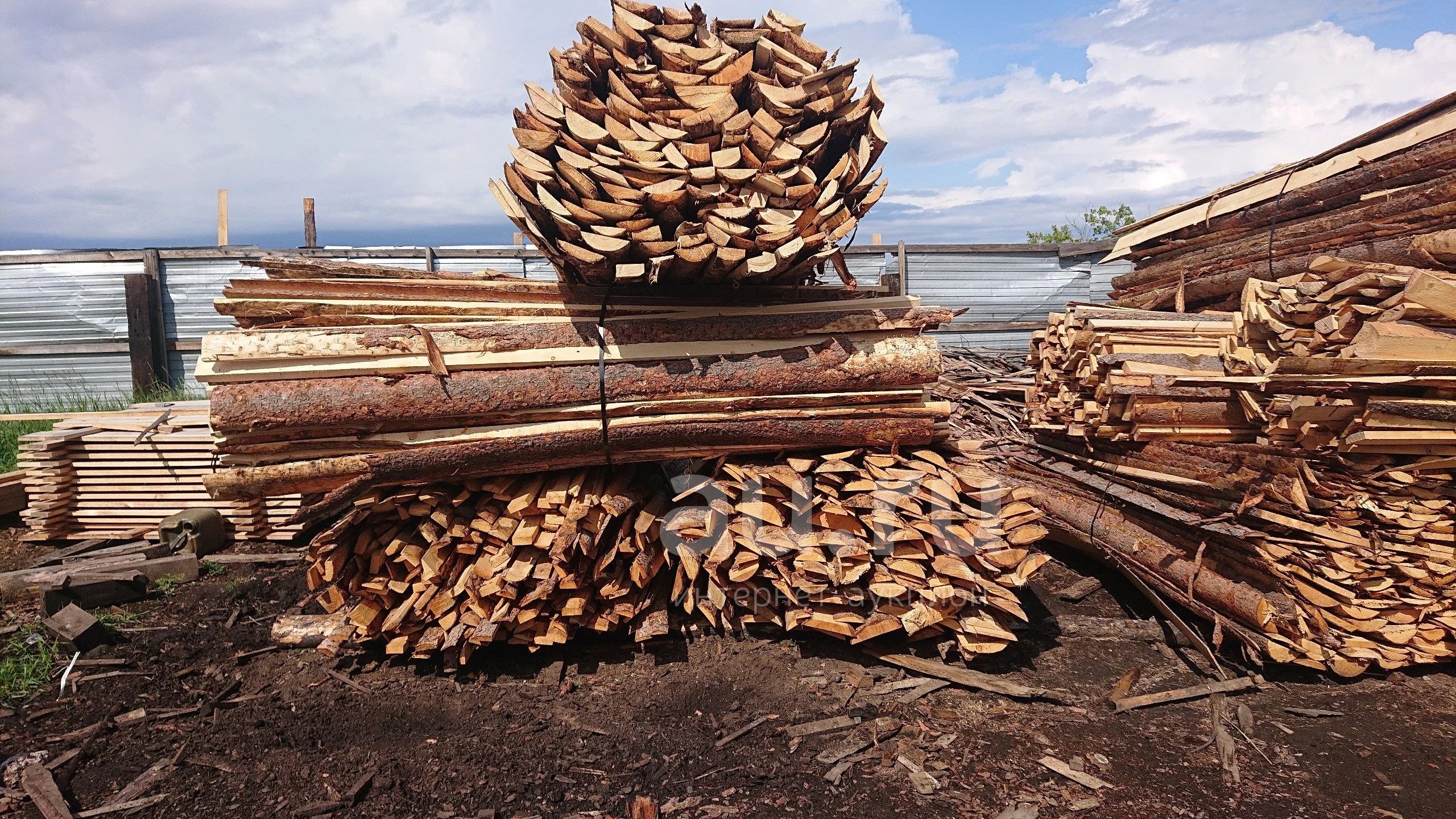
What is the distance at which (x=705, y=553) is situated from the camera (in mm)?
4113

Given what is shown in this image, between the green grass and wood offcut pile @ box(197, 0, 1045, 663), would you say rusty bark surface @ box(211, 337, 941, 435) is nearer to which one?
wood offcut pile @ box(197, 0, 1045, 663)

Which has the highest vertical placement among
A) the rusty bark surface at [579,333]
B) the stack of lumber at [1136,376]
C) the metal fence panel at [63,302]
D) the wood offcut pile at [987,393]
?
the metal fence panel at [63,302]

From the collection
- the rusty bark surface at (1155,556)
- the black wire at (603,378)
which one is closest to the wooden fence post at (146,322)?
the black wire at (603,378)

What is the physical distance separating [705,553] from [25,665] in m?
3.92

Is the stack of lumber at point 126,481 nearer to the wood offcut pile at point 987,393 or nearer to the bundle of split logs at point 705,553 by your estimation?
the bundle of split logs at point 705,553

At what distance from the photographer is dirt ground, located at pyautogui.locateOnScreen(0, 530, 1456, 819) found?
3.05 meters

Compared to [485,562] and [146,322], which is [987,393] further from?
[146,322]

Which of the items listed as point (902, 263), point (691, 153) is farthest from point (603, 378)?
point (902, 263)

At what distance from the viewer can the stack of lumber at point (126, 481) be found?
6406 millimetres

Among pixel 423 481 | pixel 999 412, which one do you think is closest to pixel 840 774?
pixel 423 481

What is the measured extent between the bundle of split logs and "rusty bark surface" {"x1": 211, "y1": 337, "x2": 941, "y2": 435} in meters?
0.45

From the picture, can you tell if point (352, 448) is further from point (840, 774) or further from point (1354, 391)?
point (1354, 391)

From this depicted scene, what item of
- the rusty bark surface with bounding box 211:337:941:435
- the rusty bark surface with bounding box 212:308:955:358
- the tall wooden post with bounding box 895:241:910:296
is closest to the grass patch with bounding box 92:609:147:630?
the rusty bark surface with bounding box 211:337:941:435

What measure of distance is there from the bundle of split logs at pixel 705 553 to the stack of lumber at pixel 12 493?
5.28m
